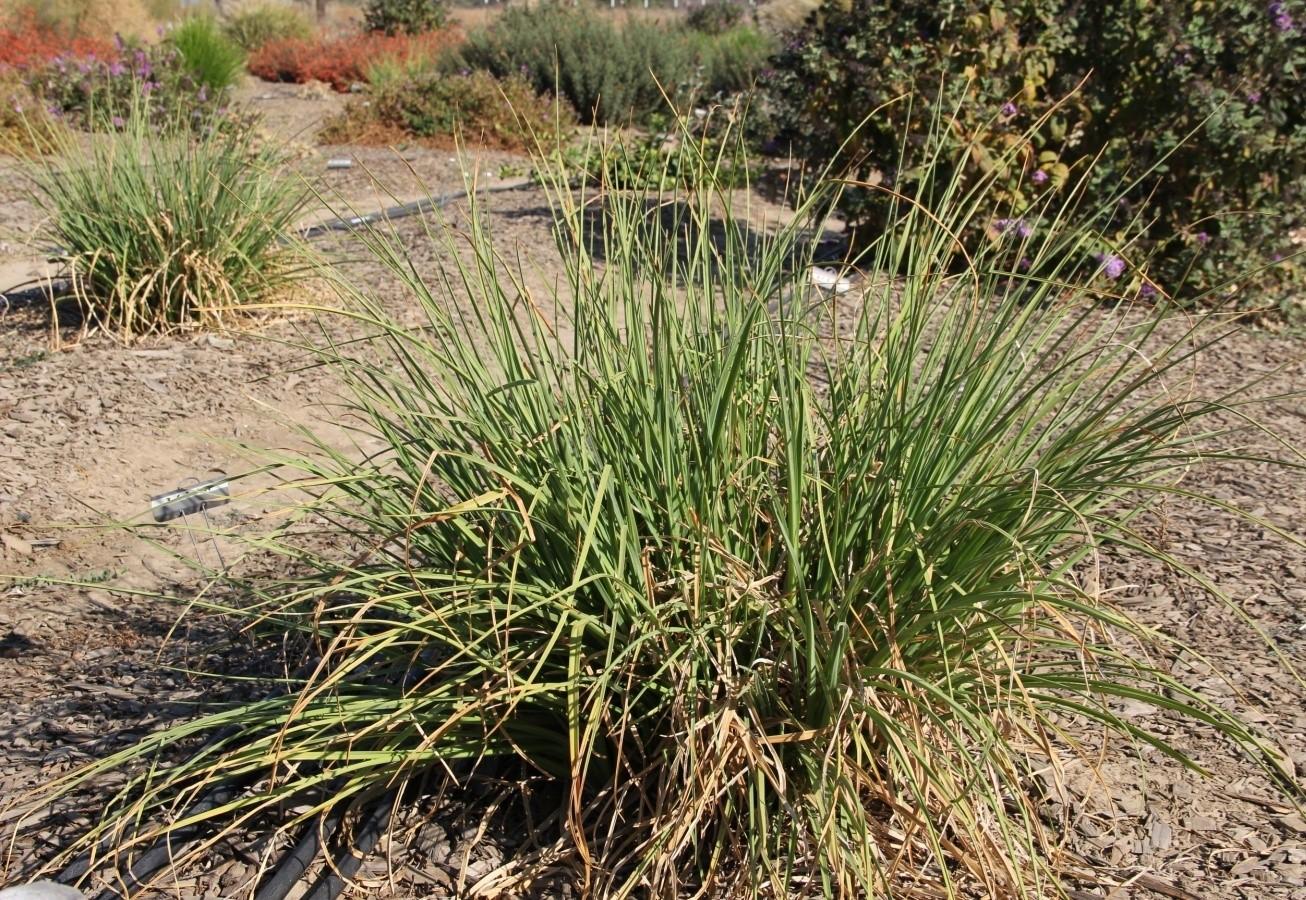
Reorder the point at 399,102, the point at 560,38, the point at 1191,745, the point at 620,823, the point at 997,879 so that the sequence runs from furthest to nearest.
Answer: the point at 560,38 → the point at 399,102 → the point at 1191,745 → the point at 620,823 → the point at 997,879

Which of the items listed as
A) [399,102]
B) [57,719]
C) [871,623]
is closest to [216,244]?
[57,719]

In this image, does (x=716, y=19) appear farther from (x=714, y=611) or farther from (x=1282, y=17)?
(x=714, y=611)

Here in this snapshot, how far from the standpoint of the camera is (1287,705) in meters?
2.84

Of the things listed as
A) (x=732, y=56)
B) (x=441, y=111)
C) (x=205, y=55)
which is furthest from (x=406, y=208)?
(x=732, y=56)

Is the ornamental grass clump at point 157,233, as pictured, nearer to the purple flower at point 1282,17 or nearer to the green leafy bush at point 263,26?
the purple flower at point 1282,17

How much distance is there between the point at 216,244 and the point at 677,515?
4.29 metres

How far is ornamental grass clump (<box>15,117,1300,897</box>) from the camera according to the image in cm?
212

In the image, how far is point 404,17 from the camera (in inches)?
915

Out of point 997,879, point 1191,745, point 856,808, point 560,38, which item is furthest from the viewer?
point 560,38

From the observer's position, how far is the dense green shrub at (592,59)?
15.8 metres

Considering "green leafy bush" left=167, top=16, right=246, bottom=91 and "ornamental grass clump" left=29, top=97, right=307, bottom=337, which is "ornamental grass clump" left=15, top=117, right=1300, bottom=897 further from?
"green leafy bush" left=167, top=16, right=246, bottom=91

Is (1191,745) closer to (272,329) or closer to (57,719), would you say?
(57,719)

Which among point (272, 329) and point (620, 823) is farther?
point (272, 329)

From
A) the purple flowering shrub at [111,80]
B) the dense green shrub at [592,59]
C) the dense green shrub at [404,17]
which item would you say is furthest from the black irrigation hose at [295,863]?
the dense green shrub at [404,17]
